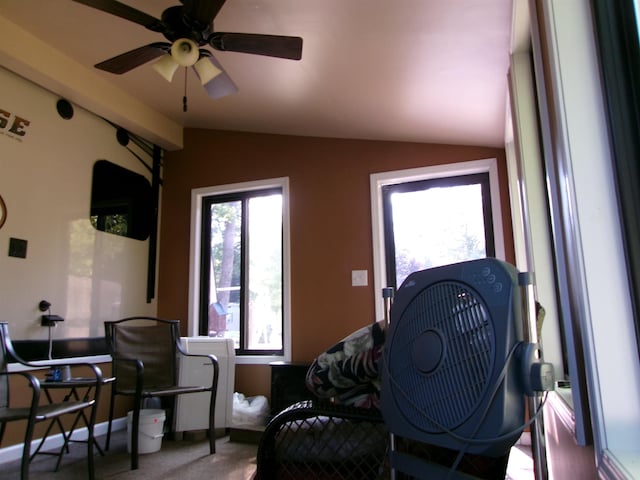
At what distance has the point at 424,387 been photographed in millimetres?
808

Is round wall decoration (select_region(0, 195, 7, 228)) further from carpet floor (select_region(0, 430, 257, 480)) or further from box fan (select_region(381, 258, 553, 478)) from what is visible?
box fan (select_region(381, 258, 553, 478))

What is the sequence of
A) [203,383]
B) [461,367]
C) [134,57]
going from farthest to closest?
[203,383], [134,57], [461,367]

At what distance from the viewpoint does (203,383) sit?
3.65 m

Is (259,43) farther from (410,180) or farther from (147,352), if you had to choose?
(147,352)

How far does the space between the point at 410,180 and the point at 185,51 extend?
2172 mm

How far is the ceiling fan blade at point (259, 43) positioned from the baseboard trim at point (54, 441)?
2967mm

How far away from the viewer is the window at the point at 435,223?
3.66 meters

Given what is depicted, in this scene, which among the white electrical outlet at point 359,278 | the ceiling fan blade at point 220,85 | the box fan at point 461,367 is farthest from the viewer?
the white electrical outlet at point 359,278

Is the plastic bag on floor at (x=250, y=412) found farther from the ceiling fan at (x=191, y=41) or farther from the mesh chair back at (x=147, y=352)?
the ceiling fan at (x=191, y=41)

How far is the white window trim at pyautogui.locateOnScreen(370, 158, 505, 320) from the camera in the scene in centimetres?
354

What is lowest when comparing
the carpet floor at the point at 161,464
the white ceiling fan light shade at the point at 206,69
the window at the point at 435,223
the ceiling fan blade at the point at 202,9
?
the carpet floor at the point at 161,464

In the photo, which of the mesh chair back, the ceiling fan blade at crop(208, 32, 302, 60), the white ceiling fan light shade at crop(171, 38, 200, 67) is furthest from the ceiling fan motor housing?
the mesh chair back

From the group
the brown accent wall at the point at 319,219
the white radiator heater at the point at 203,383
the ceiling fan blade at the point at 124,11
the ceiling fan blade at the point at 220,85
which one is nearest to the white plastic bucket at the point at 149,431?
the white radiator heater at the point at 203,383

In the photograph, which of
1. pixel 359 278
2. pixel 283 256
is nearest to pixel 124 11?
pixel 283 256
